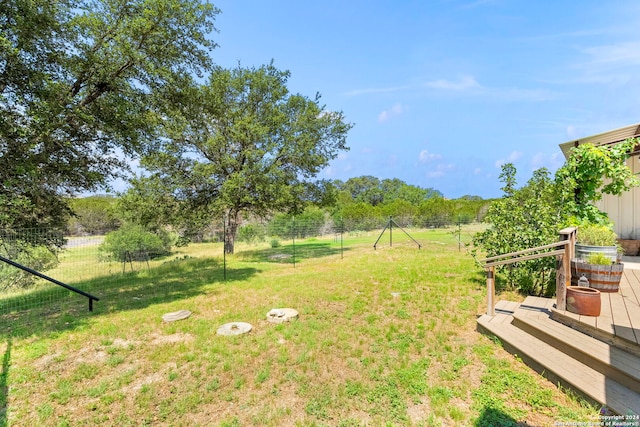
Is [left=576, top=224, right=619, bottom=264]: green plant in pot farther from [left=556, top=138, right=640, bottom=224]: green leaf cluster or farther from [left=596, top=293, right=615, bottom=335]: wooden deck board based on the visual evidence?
[left=596, top=293, right=615, bottom=335]: wooden deck board

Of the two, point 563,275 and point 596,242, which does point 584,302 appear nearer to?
point 563,275

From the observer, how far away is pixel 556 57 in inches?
666

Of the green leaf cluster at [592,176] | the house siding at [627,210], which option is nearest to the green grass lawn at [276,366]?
the green leaf cluster at [592,176]

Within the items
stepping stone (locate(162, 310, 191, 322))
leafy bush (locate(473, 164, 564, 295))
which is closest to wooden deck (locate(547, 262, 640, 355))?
leafy bush (locate(473, 164, 564, 295))

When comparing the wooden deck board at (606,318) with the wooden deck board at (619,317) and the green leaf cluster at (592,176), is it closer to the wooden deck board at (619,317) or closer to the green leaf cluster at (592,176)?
the wooden deck board at (619,317)

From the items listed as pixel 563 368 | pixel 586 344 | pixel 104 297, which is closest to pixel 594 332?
pixel 586 344

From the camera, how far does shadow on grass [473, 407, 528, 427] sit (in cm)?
237

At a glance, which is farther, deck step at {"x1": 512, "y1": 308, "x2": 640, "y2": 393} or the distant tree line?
the distant tree line

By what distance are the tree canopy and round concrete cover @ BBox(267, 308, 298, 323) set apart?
472 centimetres

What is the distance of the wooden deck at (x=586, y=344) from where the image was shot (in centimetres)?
248

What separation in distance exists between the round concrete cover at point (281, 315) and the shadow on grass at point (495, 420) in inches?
120

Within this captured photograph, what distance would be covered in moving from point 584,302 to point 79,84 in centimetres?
923

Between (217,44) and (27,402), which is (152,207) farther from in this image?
(27,402)

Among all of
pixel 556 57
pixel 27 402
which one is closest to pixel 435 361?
pixel 27 402
